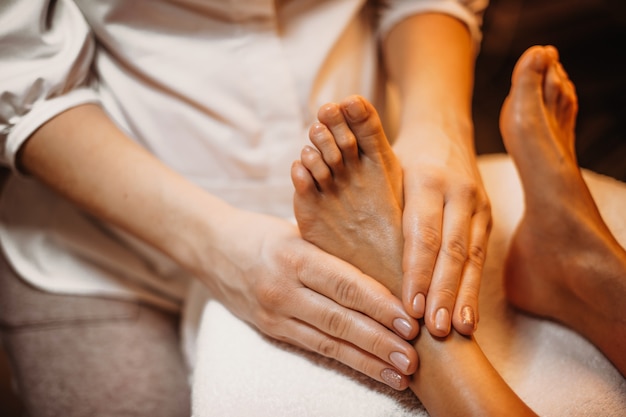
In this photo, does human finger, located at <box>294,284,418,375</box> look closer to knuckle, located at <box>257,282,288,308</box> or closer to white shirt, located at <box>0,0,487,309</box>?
knuckle, located at <box>257,282,288,308</box>

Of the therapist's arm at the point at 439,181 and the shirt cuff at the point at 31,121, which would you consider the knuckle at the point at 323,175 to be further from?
the shirt cuff at the point at 31,121

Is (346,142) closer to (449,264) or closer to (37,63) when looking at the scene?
(449,264)

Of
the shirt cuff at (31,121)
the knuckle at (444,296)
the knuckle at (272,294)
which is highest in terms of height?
the shirt cuff at (31,121)

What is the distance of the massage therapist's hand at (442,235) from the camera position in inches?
21.0

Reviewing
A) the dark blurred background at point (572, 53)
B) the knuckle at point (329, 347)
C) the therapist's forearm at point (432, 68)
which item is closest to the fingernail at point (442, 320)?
the knuckle at point (329, 347)

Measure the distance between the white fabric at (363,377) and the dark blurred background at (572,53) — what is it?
1046 millimetres

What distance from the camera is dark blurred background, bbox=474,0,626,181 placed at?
1513mm

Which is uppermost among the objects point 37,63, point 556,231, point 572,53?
point 37,63

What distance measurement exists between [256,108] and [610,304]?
551 millimetres

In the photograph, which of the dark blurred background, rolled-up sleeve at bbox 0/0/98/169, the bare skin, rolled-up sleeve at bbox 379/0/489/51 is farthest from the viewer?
the dark blurred background

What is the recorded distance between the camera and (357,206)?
59cm

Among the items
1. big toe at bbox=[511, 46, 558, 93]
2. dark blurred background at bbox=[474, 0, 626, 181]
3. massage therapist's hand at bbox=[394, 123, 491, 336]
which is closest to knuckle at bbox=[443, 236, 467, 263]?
massage therapist's hand at bbox=[394, 123, 491, 336]

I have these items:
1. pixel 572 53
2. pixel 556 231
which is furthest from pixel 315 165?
pixel 572 53

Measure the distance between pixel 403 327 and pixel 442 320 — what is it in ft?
0.14
